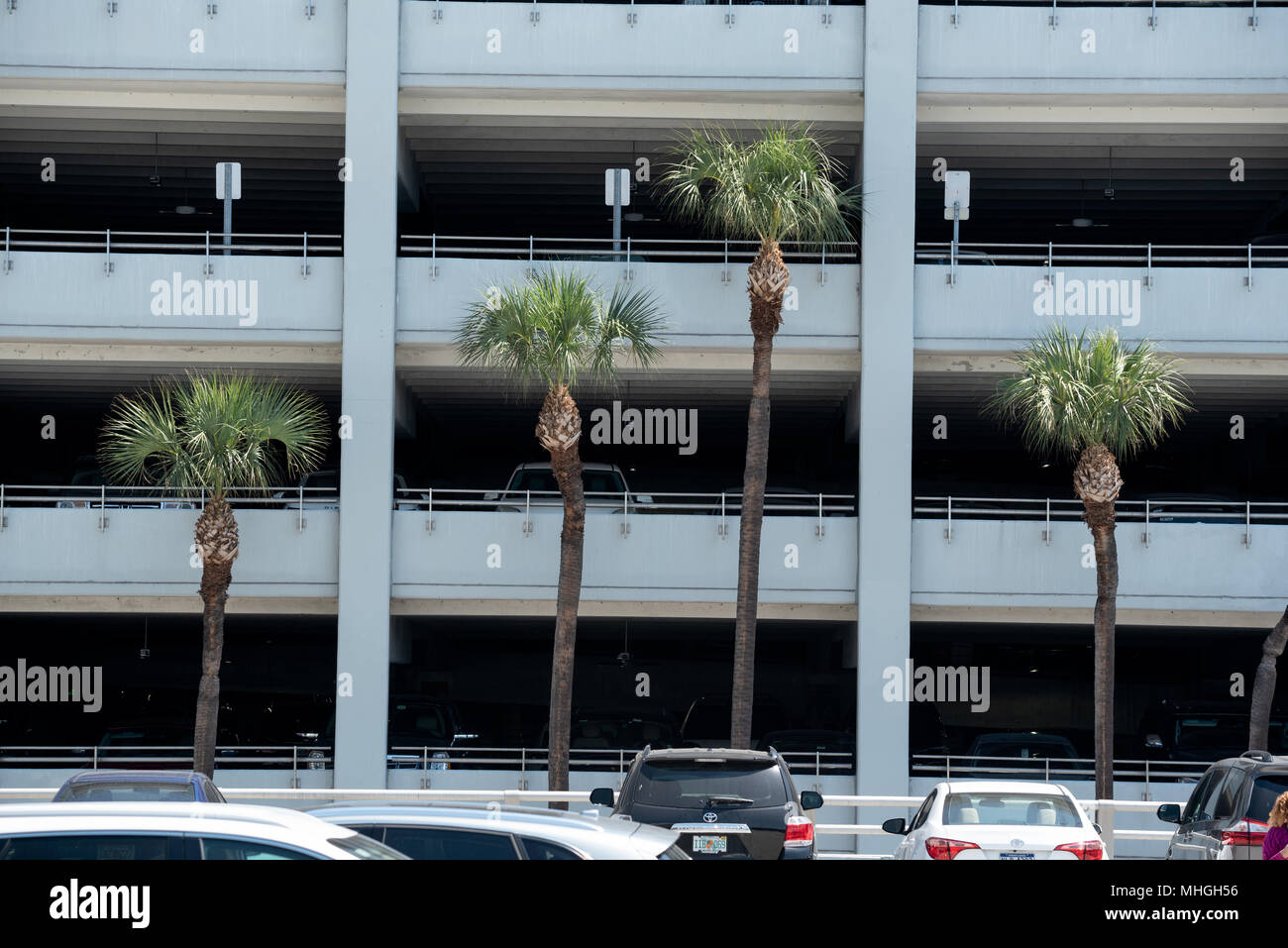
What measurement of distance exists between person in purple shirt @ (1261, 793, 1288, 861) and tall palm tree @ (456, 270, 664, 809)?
36.6ft

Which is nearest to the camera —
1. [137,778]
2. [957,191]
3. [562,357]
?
[137,778]

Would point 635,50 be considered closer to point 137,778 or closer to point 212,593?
point 212,593

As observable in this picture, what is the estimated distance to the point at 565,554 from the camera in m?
20.4

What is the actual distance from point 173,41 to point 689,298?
27.7ft

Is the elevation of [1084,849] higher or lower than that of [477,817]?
lower

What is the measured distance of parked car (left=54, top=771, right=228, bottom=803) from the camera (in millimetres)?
13398

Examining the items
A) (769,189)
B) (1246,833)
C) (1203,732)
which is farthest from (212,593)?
(1203,732)

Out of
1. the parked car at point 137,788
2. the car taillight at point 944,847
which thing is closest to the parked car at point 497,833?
the car taillight at point 944,847

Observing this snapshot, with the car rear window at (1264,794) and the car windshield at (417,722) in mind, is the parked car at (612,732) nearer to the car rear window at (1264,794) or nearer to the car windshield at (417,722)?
the car windshield at (417,722)

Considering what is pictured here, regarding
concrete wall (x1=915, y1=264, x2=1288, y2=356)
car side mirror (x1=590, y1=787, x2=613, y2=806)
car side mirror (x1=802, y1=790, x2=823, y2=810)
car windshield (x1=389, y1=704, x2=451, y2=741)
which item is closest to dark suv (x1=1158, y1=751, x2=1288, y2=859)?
car side mirror (x1=802, y1=790, x2=823, y2=810)

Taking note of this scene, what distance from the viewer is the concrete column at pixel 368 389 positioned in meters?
21.8

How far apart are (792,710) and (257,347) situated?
14.5m
